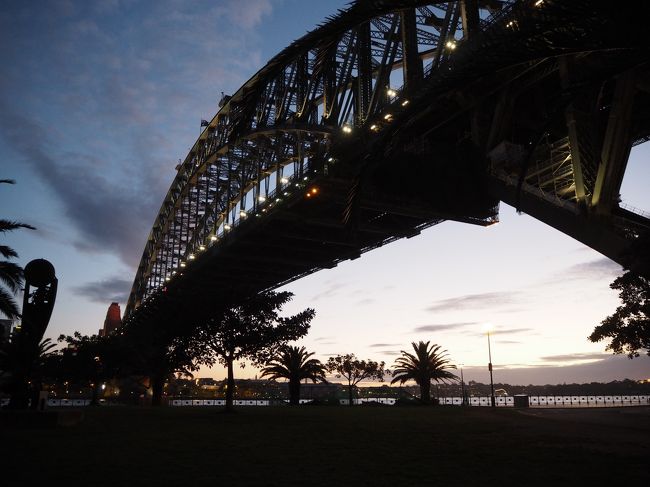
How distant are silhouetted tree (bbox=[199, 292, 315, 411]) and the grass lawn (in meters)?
15.3

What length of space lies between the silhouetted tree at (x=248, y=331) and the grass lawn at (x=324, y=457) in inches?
604

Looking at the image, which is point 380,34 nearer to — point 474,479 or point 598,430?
point 598,430

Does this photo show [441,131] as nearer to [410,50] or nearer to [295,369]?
[410,50]

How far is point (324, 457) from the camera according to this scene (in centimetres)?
1161

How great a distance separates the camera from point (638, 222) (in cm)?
2275

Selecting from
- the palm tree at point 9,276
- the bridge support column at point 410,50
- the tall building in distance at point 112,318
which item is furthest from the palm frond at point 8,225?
the tall building in distance at point 112,318

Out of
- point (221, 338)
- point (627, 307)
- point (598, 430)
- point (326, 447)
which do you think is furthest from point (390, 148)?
point (221, 338)

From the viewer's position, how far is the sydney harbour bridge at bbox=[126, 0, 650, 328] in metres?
7.55

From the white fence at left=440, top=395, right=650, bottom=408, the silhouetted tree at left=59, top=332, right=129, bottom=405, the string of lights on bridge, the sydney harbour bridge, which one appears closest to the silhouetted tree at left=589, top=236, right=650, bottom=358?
the sydney harbour bridge

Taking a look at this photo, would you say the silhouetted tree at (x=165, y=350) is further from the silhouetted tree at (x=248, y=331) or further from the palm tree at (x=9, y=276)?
the palm tree at (x=9, y=276)

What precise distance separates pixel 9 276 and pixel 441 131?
93.2 feet

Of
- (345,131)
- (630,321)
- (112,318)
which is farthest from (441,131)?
(112,318)

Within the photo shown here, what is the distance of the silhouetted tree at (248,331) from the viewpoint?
33625 mm

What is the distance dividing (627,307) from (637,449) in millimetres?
18001
